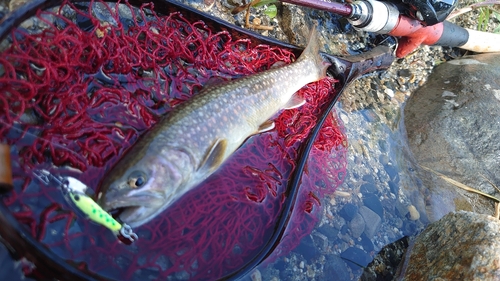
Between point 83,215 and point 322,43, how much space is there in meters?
3.34

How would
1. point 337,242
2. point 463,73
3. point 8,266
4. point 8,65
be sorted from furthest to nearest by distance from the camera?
point 463,73 → point 337,242 → point 8,65 → point 8,266

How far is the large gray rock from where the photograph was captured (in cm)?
413

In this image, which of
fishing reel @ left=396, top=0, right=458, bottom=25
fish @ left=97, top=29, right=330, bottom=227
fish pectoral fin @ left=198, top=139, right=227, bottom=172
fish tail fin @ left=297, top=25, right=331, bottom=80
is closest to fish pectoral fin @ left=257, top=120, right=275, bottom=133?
fish @ left=97, top=29, right=330, bottom=227

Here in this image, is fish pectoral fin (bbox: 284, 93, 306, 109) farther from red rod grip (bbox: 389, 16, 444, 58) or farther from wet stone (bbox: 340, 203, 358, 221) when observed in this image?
red rod grip (bbox: 389, 16, 444, 58)

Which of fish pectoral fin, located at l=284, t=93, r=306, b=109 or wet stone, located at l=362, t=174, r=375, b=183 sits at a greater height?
fish pectoral fin, located at l=284, t=93, r=306, b=109

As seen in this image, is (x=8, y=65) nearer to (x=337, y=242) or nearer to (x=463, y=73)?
(x=337, y=242)

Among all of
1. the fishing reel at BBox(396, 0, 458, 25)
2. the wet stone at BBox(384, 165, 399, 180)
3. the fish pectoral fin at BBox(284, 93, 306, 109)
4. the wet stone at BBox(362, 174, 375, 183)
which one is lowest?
the wet stone at BBox(384, 165, 399, 180)

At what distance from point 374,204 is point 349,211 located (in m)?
0.37

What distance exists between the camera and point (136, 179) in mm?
2006

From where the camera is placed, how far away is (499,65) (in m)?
5.29

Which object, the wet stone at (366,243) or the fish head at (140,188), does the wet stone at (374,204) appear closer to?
the wet stone at (366,243)

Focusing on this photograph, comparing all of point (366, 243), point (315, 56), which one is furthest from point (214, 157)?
point (366, 243)

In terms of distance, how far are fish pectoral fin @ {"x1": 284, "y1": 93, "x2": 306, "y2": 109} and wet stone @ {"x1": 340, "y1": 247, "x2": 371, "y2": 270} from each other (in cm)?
133

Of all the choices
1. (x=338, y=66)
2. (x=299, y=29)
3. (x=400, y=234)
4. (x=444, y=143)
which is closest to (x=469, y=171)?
(x=444, y=143)
